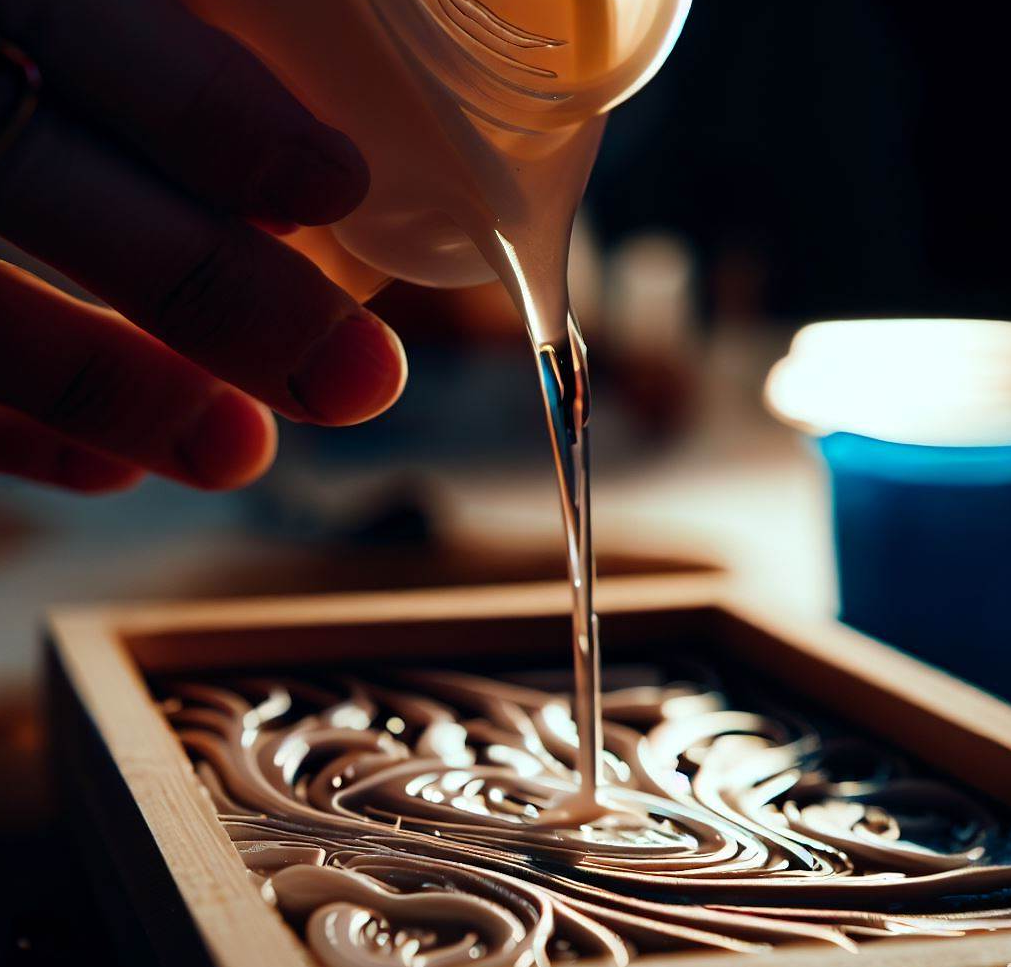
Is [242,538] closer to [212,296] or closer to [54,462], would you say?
[54,462]

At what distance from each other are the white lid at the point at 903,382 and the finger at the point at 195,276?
0.49 metres

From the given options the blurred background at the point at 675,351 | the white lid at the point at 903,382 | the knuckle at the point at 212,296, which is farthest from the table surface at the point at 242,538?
the knuckle at the point at 212,296

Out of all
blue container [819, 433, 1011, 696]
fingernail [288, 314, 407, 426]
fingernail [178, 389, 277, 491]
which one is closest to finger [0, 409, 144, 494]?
fingernail [178, 389, 277, 491]

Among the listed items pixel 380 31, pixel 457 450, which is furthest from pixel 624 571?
pixel 457 450

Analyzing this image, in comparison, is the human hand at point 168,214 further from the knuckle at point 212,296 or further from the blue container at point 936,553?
the blue container at point 936,553

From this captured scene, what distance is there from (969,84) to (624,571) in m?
1.08

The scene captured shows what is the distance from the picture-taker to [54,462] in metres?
0.66

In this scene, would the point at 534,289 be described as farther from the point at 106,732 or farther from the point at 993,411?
the point at 993,411

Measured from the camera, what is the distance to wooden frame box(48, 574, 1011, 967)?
0.37m

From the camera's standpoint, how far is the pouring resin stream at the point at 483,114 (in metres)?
0.42

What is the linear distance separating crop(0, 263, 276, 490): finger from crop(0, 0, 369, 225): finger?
11 centimetres

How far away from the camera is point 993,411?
2.72 feet

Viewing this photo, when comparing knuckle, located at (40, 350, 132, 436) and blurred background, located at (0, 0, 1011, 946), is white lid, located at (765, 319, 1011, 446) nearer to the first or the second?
blurred background, located at (0, 0, 1011, 946)

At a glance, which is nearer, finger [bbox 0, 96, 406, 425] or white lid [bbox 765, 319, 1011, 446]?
finger [bbox 0, 96, 406, 425]
